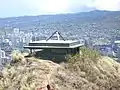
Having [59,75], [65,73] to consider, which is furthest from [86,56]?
[59,75]

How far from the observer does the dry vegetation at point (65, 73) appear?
7.09 metres

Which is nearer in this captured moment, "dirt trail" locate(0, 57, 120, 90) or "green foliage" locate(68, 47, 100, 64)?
"dirt trail" locate(0, 57, 120, 90)

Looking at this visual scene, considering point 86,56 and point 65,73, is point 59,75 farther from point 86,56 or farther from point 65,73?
point 86,56

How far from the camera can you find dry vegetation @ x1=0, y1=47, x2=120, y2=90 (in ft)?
23.2

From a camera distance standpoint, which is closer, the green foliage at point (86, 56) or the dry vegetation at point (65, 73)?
the dry vegetation at point (65, 73)

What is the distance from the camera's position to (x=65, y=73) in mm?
7602

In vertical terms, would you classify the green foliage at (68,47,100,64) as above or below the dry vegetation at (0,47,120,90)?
above

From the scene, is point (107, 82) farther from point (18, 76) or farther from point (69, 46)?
point (18, 76)

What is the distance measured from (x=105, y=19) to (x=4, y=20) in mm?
22786

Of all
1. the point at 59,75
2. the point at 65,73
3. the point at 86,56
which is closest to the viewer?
the point at 59,75

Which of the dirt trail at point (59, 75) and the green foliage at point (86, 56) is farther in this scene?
the green foliage at point (86, 56)

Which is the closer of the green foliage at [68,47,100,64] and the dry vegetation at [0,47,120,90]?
the dry vegetation at [0,47,120,90]

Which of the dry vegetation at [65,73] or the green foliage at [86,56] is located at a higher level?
the green foliage at [86,56]

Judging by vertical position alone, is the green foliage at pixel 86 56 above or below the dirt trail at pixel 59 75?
above
